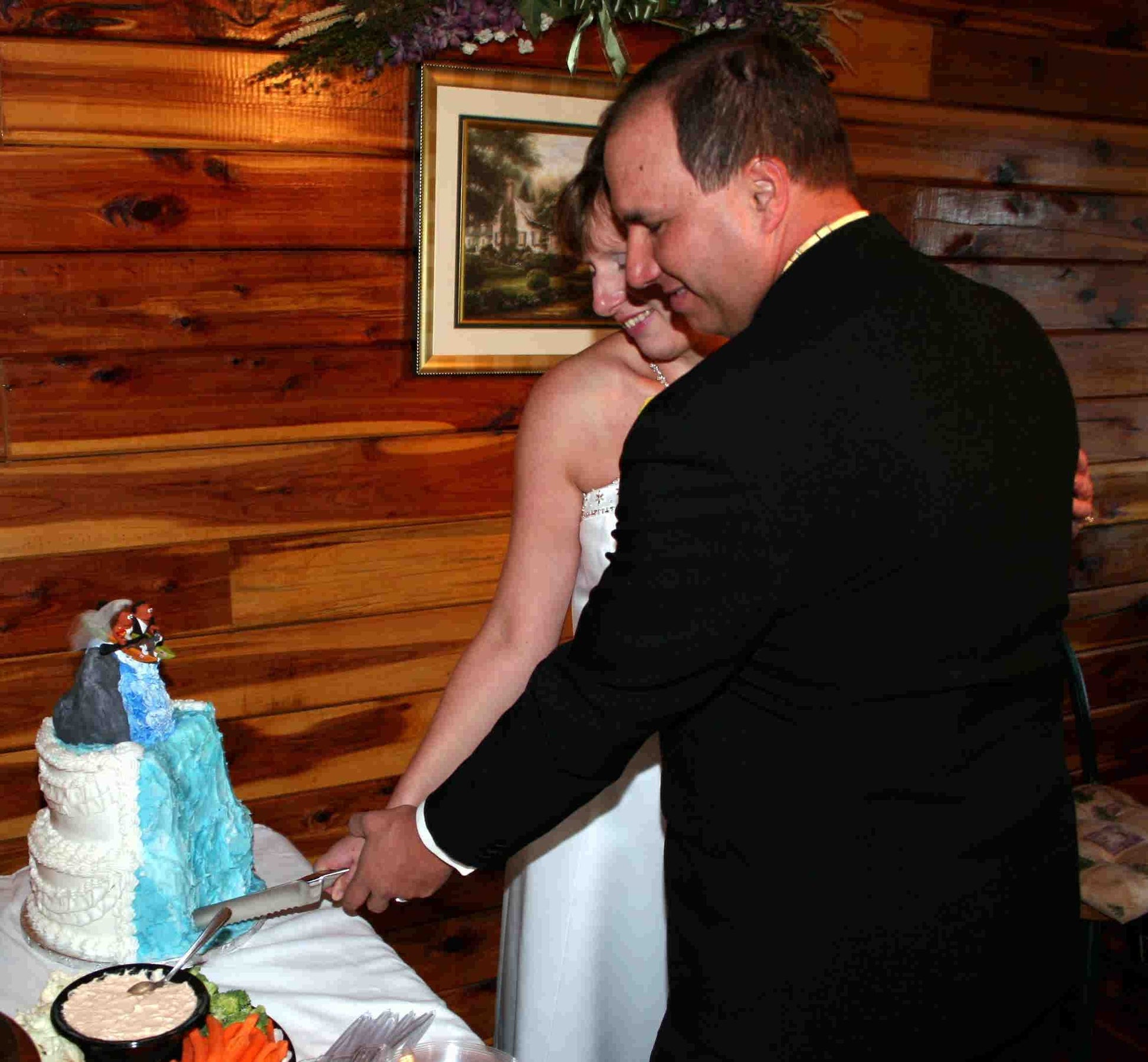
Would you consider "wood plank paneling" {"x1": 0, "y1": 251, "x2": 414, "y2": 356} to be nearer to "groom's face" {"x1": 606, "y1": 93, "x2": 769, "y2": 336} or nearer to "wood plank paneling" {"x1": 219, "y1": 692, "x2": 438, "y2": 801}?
"wood plank paneling" {"x1": 219, "y1": 692, "x2": 438, "y2": 801}

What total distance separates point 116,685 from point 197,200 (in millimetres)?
944

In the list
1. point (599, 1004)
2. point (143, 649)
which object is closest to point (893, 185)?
point (599, 1004)

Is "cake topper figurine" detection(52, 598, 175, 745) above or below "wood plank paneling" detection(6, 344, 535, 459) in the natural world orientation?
below

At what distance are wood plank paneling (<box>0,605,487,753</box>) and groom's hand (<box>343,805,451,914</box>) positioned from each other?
2.77ft

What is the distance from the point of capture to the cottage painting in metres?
2.11

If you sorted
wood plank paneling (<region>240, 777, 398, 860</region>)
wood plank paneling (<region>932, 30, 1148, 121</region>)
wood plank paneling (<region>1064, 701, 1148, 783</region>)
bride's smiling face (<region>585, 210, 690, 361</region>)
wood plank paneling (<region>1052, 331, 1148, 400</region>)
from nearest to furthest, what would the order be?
bride's smiling face (<region>585, 210, 690, 361</region>), wood plank paneling (<region>240, 777, 398, 860</region>), wood plank paneling (<region>932, 30, 1148, 121</region>), wood plank paneling (<region>1052, 331, 1148, 400</region>), wood plank paneling (<region>1064, 701, 1148, 783</region>)

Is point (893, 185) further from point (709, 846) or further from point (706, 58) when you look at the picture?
point (709, 846)

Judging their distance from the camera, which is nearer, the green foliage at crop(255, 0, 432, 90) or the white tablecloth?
the white tablecloth

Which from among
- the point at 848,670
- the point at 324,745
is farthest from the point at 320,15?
the point at 848,670

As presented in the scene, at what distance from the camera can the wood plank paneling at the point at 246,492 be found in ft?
6.26

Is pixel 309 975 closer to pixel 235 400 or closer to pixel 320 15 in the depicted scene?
pixel 235 400

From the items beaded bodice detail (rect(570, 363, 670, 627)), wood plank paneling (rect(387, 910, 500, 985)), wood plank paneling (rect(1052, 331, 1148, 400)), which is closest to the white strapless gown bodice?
beaded bodice detail (rect(570, 363, 670, 627))

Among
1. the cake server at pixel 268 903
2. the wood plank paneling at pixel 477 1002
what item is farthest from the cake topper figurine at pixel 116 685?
the wood plank paneling at pixel 477 1002

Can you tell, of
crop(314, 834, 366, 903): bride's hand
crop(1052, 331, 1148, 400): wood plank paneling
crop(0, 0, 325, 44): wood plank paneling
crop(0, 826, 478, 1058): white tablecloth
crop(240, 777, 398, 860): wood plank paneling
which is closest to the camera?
crop(0, 826, 478, 1058): white tablecloth
